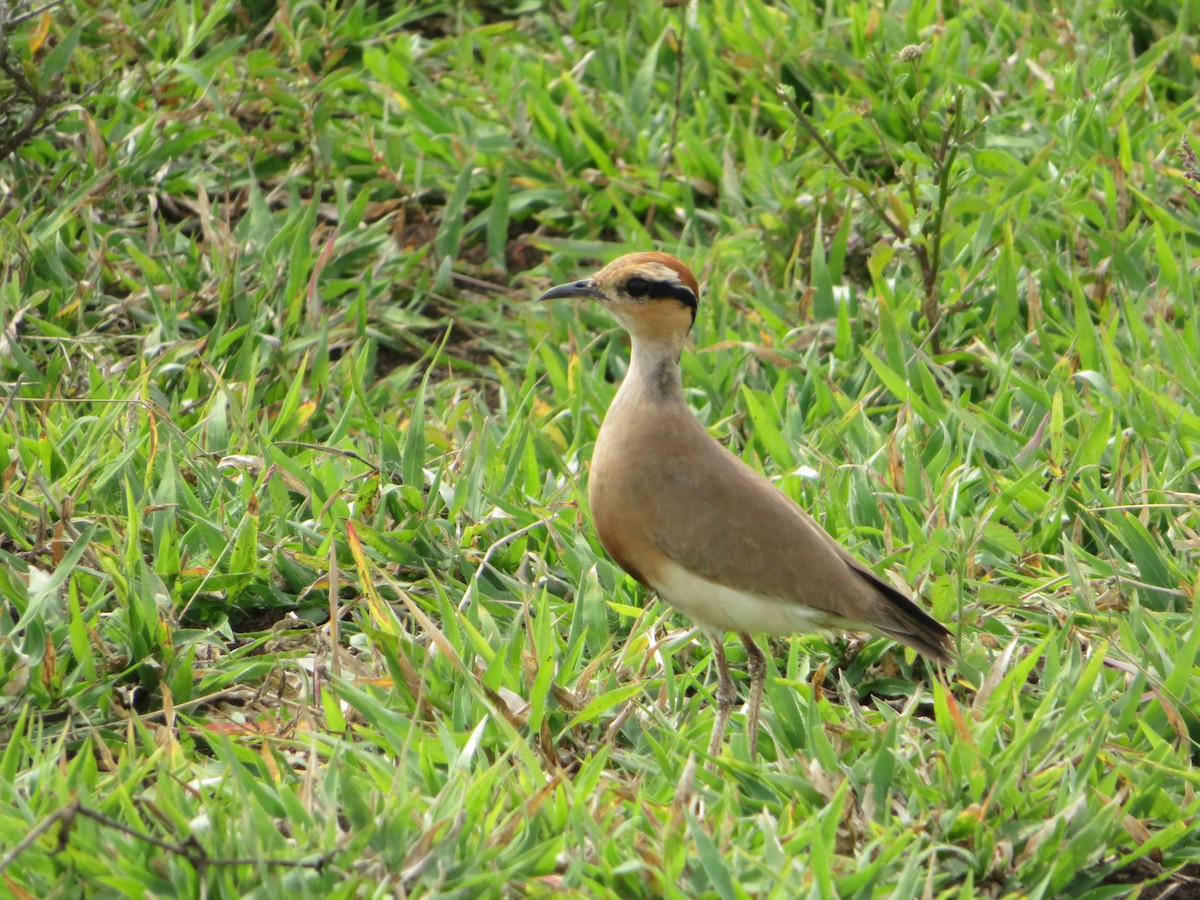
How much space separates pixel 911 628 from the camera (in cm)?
380

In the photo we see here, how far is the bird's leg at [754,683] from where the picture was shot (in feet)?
12.1

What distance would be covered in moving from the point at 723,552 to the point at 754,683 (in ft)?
1.14

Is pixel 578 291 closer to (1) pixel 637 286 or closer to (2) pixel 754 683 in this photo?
(1) pixel 637 286

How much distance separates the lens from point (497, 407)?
5.68 m

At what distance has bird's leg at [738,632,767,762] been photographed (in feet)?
12.1

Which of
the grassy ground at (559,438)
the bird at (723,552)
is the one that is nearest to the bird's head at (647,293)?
the bird at (723,552)

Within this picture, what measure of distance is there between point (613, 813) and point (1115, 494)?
1.99 metres

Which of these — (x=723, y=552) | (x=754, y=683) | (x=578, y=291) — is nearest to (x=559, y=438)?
(x=578, y=291)

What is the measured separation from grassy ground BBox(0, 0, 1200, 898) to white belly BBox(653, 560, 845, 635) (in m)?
0.19

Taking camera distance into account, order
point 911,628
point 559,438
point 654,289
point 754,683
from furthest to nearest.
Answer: point 559,438, point 654,289, point 754,683, point 911,628

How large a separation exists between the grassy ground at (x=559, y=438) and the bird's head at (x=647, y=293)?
686 millimetres

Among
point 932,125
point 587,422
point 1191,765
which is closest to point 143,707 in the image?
point 587,422

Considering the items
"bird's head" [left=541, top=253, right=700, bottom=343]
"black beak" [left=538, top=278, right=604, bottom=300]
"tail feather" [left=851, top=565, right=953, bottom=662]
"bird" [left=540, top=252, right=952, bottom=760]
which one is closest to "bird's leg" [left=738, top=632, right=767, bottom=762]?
"bird" [left=540, top=252, right=952, bottom=760]

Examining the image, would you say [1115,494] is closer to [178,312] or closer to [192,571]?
[192,571]
